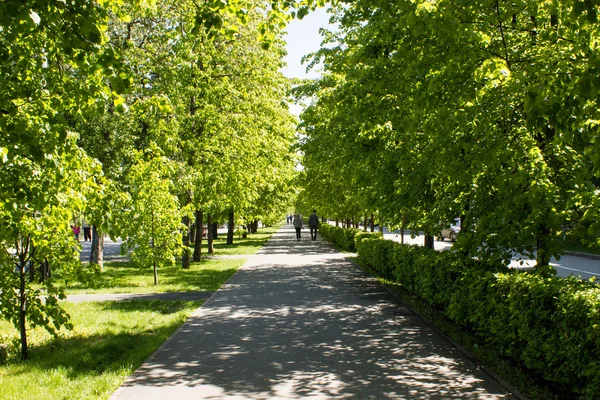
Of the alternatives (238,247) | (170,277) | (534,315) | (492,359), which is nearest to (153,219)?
(170,277)

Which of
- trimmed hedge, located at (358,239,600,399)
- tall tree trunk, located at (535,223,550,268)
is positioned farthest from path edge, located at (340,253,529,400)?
tall tree trunk, located at (535,223,550,268)

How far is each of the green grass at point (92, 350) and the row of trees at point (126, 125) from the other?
52 cm

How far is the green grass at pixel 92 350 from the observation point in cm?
561

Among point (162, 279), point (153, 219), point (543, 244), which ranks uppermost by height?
point (153, 219)

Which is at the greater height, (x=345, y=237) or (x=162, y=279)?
(x=345, y=237)

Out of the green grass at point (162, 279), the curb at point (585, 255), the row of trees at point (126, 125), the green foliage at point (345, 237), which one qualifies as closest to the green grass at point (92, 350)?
the row of trees at point (126, 125)

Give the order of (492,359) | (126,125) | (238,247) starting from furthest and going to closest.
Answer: (238,247)
(126,125)
(492,359)

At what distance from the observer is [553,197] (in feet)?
21.1

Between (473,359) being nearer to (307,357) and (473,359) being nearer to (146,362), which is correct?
(307,357)

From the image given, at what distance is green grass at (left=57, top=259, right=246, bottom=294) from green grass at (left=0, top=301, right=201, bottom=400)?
3.99 ft

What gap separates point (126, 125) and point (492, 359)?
50.5 ft

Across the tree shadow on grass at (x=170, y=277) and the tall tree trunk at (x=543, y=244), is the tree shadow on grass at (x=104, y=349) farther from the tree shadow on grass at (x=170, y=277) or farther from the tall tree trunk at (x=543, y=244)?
the tall tree trunk at (x=543, y=244)

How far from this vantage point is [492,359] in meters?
6.45

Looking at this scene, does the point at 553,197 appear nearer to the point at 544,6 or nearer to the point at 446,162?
the point at 446,162
